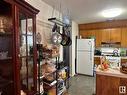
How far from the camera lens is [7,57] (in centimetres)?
135

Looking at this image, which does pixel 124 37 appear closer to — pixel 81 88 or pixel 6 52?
pixel 81 88

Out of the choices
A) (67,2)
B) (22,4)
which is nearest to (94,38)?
(67,2)

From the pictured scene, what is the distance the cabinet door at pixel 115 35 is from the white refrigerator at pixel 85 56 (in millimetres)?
882

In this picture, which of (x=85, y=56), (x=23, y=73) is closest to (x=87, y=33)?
(x=85, y=56)

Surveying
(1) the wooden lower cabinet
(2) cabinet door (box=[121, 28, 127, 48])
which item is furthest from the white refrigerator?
(1) the wooden lower cabinet

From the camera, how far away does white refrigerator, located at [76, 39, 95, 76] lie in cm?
523

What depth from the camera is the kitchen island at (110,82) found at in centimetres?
230

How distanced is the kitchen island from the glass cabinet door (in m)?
1.41

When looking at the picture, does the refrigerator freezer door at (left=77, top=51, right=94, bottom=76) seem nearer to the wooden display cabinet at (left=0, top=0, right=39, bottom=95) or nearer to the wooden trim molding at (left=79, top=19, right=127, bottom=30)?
the wooden trim molding at (left=79, top=19, right=127, bottom=30)

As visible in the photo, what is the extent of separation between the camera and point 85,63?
5.38 meters

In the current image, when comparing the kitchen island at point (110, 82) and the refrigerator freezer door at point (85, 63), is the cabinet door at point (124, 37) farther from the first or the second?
the kitchen island at point (110, 82)

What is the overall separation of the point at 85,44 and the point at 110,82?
310cm

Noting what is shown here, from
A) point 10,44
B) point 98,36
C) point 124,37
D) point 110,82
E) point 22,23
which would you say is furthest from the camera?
point 98,36

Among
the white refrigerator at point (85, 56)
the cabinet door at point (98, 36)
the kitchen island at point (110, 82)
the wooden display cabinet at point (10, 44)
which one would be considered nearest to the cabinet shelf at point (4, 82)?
the wooden display cabinet at point (10, 44)
